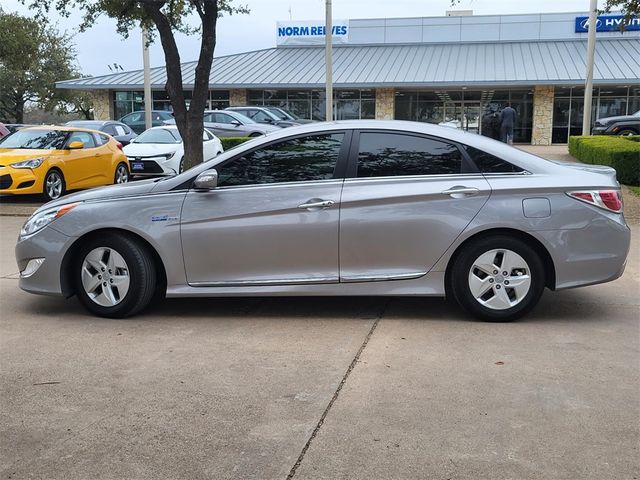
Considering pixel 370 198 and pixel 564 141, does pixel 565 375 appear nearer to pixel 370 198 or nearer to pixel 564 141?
pixel 370 198

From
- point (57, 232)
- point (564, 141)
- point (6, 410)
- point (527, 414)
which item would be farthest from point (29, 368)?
point (564, 141)

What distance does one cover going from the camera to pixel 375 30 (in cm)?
3753

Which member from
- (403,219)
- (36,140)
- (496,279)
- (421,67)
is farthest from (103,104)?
(496,279)

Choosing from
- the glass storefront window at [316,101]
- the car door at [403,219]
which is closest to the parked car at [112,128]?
the glass storefront window at [316,101]

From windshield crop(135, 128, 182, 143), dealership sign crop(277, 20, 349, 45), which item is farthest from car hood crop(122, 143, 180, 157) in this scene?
dealership sign crop(277, 20, 349, 45)

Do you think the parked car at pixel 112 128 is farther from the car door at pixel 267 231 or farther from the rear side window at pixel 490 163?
the rear side window at pixel 490 163

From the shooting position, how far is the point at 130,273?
5.36 metres

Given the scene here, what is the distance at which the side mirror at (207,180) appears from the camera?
17.3 ft

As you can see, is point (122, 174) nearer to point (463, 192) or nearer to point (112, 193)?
point (112, 193)

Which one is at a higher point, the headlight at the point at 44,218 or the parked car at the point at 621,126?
the parked car at the point at 621,126

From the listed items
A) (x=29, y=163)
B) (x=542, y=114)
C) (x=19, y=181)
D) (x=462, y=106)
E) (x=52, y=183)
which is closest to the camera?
(x=19, y=181)

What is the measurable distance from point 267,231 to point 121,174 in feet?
34.5

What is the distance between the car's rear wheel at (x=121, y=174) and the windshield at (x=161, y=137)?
214 centimetres

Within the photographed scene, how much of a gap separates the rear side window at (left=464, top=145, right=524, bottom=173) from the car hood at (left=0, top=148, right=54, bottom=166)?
386 inches
